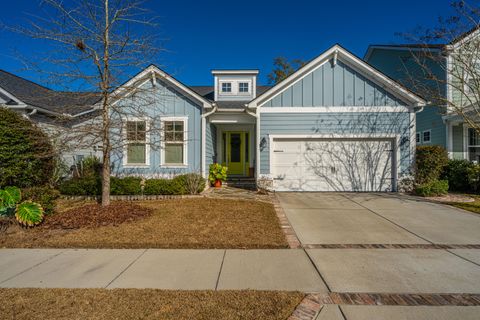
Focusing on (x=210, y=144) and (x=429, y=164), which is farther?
(x=210, y=144)

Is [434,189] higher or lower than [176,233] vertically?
higher

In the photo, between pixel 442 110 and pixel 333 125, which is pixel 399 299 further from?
pixel 442 110

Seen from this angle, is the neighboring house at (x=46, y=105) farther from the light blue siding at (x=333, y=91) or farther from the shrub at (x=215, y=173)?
the light blue siding at (x=333, y=91)

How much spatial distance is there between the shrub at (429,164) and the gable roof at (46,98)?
11736 mm

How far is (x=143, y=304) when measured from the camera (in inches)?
107

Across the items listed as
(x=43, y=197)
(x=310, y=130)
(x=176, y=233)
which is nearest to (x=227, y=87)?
(x=310, y=130)

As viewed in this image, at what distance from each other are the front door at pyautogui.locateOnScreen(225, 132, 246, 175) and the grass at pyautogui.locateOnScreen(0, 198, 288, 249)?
21.0ft

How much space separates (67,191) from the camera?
29.4 feet

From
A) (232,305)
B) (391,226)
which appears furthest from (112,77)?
(391,226)

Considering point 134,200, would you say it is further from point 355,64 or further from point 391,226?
point 355,64

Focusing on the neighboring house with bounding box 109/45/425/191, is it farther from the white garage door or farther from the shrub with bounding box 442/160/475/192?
the shrub with bounding box 442/160/475/192

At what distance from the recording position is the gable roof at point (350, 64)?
386 inches

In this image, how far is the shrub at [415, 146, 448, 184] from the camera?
971 cm

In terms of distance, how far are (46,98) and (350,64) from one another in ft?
35.2
